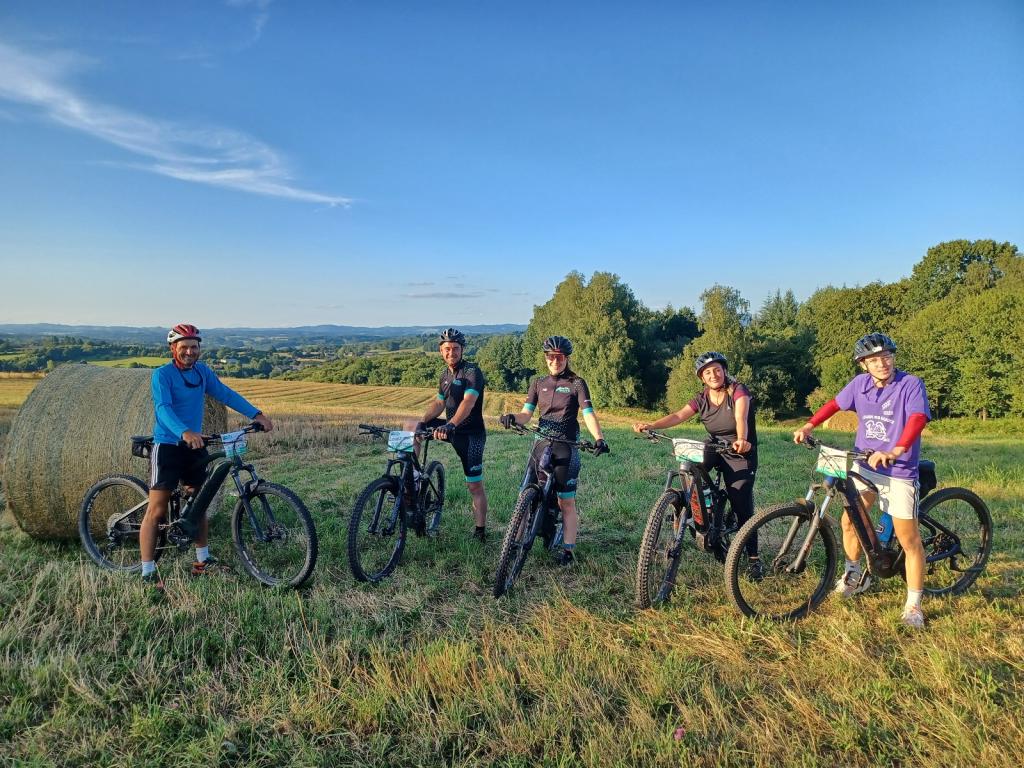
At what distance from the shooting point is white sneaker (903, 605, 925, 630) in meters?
3.68

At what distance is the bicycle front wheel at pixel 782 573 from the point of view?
12.4 ft

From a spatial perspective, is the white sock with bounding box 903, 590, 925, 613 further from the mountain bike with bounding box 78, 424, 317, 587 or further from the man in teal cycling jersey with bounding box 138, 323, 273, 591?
the man in teal cycling jersey with bounding box 138, 323, 273, 591

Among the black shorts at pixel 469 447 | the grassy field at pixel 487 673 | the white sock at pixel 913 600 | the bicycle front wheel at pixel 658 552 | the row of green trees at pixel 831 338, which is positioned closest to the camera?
the grassy field at pixel 487 673

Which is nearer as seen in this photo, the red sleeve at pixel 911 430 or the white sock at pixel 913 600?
the red sleeve at pixel 911 430

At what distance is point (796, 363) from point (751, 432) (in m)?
42.5

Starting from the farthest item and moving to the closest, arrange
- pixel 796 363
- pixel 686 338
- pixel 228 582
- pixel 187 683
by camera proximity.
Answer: pixel 686 338
pixel 796 363
pixel 228 582
pixel 187 683

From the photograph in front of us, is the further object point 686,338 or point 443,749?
point 686,338

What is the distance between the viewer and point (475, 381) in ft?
17.8

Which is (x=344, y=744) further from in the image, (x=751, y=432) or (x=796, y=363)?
(x=796, y=363)

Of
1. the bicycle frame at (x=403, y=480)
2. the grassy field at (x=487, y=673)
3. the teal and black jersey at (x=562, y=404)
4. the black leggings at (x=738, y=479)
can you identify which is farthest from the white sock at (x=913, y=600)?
the bicycle frame at (x=403, y=480)

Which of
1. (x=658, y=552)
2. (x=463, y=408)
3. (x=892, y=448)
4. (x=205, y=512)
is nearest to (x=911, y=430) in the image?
(x=892, y=448)

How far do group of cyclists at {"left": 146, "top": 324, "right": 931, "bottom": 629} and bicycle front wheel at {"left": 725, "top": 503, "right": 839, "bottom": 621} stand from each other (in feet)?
0.50

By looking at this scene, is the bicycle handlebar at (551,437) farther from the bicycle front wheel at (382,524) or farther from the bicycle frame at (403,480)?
the bicycle front wheel at (382,524)

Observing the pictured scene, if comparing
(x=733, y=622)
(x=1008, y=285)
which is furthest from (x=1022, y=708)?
(x=1008, y=285)
